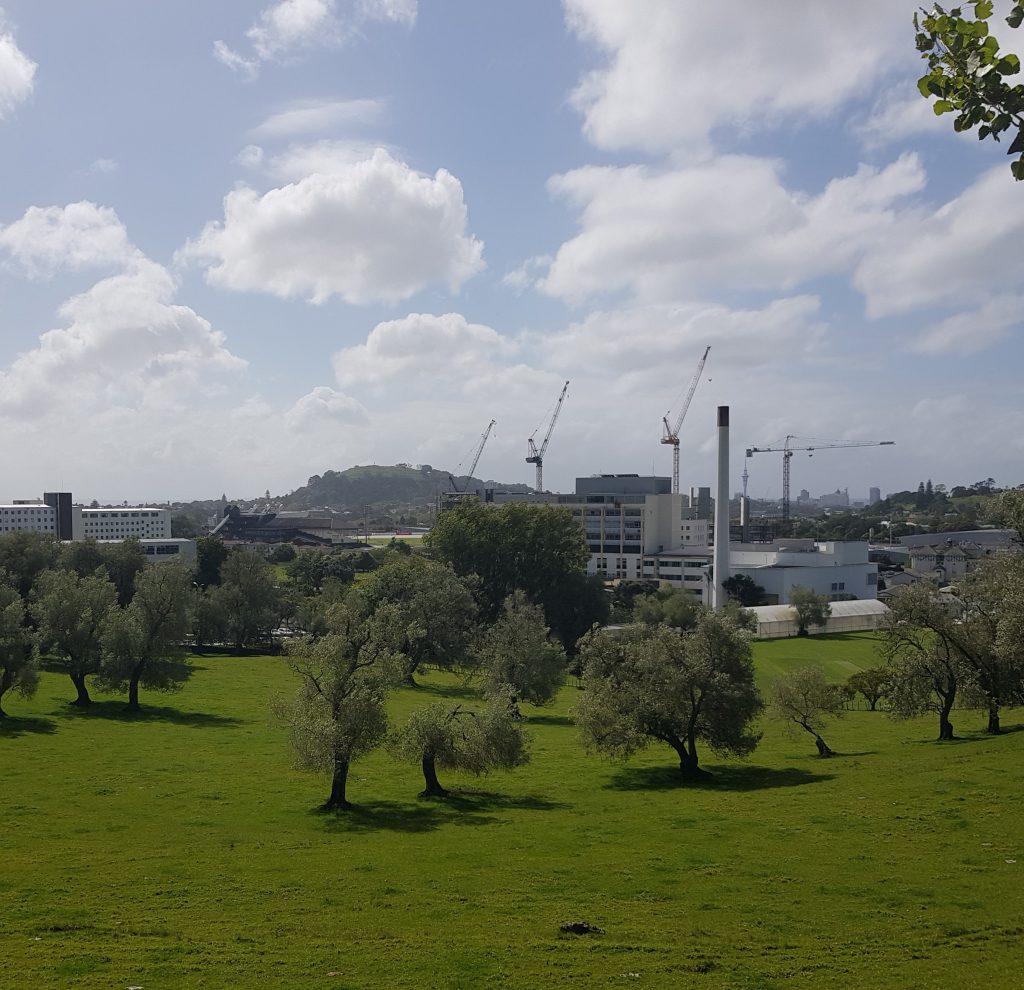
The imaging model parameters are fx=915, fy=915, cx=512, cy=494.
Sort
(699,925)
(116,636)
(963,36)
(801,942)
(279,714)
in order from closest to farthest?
(963,36), (801,942), (699,925), (279,714), (116,636)

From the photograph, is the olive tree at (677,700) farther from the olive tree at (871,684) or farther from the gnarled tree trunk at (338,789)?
the olive tree at (871,684)

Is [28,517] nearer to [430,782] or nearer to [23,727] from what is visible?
[23,727]

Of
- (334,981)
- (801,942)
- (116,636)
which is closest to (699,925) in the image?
(801,942)

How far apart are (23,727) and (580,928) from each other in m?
41.1

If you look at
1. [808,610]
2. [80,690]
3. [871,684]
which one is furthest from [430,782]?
[808,610]

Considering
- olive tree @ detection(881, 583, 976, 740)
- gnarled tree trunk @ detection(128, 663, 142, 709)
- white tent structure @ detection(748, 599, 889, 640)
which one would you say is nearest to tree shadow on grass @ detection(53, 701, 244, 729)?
gnarled tree trunk @ detection(128, 663, 142, 709)

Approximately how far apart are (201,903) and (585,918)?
386 inches

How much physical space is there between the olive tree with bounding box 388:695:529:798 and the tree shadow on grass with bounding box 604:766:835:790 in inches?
205

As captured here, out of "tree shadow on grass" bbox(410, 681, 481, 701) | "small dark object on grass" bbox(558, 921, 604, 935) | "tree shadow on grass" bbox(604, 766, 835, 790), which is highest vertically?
"small dark object on grass" bbox(558, 921, 604, 935)

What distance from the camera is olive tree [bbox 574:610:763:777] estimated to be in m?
41.2

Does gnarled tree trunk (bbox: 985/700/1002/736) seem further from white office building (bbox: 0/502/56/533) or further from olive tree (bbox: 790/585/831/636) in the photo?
white office building (bbox: 0/502/56/533)

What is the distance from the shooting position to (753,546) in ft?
527

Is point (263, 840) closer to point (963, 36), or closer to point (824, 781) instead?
point (824, 781)

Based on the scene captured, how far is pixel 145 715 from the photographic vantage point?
57406 millimetres
